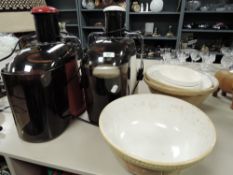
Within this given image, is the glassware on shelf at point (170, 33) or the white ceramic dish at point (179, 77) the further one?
the glassware on shelf at point (170, 33)

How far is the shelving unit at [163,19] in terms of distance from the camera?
2.01 metres

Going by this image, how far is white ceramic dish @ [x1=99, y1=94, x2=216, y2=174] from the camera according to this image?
391mm

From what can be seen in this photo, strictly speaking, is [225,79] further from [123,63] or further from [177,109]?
[123,63]

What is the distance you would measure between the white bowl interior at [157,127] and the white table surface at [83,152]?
5 cm

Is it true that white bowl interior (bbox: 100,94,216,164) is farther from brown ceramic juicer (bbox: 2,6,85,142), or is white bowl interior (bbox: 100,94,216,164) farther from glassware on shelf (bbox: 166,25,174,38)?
glassware on shelf (bbox: 166,25,174,38)

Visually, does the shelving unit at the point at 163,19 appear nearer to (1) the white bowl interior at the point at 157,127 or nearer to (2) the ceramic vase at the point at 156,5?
(2) the ceramic vase at the point at 156,5

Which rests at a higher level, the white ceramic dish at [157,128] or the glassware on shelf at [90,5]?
the glassware on shelf at [90,5]

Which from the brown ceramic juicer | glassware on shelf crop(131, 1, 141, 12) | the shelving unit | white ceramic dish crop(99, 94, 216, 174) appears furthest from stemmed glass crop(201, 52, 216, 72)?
glassware on shelf crop(131, 1, 141, 12)

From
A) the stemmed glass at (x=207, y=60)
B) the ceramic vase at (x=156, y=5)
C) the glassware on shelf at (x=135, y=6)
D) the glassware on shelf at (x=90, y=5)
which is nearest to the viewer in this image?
the stemmed glass at (x=207, y=60)

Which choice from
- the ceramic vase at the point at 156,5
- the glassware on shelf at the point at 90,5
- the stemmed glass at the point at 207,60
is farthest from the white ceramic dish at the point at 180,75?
the glassware on shelf at the point at 90,5

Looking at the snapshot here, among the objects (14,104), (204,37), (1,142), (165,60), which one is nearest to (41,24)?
(14,104)

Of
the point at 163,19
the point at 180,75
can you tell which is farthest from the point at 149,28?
the point at 180,75

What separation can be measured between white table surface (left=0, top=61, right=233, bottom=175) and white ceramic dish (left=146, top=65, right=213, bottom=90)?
140mm

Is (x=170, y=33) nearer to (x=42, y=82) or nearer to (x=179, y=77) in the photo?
(x=179, y=77)
